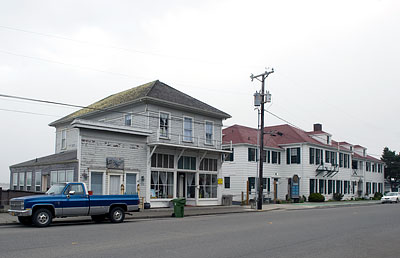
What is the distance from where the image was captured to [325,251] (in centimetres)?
1062

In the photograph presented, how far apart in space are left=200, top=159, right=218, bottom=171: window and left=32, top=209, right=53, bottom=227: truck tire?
15962 mm

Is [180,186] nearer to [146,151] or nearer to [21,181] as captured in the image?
[146,151]

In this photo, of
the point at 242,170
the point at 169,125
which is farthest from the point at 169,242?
the point at 242,170

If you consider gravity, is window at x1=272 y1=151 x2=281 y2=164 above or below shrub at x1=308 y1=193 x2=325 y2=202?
above

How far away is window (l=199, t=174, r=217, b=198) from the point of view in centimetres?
3088

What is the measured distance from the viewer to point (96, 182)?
23.8 metres

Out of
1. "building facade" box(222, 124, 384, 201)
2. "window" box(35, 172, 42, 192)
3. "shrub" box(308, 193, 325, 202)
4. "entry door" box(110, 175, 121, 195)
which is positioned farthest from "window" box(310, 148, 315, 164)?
"window" box(35, 172, 42, 192)

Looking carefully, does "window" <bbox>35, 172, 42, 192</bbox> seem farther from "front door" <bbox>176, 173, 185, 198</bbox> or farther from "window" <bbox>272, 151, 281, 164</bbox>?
"window" <bbox>272, 151, 281, 164</bbox>

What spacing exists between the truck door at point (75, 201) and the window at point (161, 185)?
32.7ft

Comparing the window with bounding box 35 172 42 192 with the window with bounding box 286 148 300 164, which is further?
the window with bounding box 286 148 300 164

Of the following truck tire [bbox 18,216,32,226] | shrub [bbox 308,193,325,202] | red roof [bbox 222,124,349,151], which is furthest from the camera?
shrub [bbox 308,193,325,202]

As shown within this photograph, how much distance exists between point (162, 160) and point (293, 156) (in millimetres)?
21186

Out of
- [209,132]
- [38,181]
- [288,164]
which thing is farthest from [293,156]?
[38,181]

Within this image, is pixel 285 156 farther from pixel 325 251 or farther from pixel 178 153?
pixel 325 251
